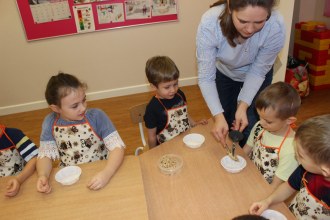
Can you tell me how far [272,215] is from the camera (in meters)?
1.04

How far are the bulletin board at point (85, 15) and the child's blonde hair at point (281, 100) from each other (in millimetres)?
2547

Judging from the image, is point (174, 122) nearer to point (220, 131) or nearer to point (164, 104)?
point (164, 104)

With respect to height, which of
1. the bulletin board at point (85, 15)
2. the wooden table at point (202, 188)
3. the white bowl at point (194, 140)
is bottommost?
the wooden table at point (202, 188)

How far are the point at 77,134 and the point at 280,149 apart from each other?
1.04m

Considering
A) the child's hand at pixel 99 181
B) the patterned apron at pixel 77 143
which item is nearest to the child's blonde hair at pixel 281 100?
the child's hand at pixel 99 181

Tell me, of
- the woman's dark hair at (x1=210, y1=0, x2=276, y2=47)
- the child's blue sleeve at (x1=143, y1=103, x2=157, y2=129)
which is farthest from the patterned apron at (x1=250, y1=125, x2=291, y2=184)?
the child's blue sleeve at (x1=143, y1=103, x2=157, y2=129)

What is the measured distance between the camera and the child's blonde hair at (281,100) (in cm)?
135

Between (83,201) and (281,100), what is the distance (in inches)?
38.3

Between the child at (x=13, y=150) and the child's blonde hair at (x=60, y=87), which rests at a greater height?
the child's blonde hair at (x=60, y=87)

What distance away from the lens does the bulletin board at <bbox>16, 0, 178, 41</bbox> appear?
132 inches

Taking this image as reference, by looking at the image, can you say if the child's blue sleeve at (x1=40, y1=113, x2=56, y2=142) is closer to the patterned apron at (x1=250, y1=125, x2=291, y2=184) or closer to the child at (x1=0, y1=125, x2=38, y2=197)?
the child at (x1=0, y1=125, x2=38, y2=197)

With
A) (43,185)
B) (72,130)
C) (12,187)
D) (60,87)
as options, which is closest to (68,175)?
(43,185)

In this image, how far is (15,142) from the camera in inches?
63.5

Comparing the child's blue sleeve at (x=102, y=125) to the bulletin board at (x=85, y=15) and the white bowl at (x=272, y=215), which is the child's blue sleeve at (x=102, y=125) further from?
the bulletin board at (x=85, y=15)
